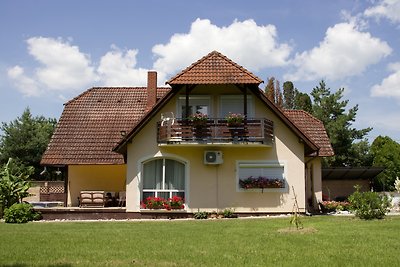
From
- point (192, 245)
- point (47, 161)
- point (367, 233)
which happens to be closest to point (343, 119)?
point (47, 161)

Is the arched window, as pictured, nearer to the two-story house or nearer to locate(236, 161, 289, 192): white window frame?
the two-story house

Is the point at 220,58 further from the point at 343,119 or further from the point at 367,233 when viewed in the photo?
the point at 343,119

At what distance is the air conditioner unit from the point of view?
21.0 metres

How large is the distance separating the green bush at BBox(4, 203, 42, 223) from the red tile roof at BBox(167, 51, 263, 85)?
307 inches

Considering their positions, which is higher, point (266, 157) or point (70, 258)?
point (266, 157)

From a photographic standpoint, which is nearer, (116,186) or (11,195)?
(11,195)

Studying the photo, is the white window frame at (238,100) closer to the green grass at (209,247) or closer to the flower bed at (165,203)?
the flower bed at (165,203)

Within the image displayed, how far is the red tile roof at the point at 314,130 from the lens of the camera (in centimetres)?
2453

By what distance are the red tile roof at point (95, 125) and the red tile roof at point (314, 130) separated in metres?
7.93

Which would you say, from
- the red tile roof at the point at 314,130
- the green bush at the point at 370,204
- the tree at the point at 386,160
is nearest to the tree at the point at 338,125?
the tree at the point at 386,160

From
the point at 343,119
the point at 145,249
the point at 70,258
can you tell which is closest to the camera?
the point at 70,258

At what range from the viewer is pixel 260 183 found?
21.2 meters

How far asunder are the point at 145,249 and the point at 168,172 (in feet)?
34.8

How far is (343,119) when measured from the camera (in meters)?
42.2
